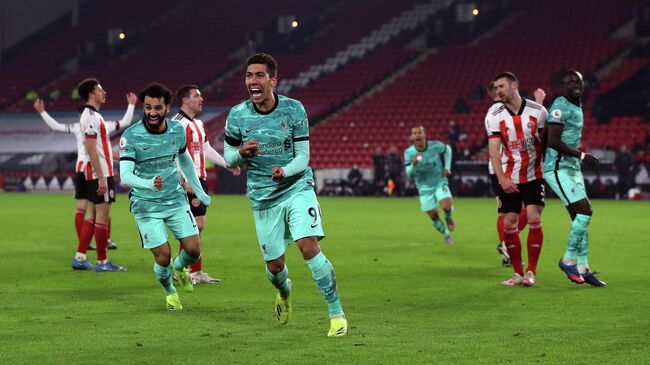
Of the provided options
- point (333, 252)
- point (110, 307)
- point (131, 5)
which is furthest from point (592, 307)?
point (131, 5)

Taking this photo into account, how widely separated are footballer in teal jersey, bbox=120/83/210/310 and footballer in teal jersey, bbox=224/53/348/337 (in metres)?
1.57

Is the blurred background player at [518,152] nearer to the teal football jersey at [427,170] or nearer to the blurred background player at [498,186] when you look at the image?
the blurred background player at [498,186]

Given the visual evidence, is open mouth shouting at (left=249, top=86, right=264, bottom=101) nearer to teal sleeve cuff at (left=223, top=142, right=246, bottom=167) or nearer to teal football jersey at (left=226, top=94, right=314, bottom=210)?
teal football jersey at (left=226, top=94, right=314, bottom=210)

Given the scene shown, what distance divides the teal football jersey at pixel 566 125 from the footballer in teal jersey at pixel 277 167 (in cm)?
375

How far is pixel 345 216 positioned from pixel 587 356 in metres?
17.5

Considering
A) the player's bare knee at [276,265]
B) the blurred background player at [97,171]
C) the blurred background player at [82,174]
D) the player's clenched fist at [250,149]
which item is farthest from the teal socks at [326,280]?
the blurred background player at [82,174]

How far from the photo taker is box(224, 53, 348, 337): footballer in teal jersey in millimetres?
7816

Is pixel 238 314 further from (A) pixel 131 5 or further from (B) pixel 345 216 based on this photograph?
(A) pixel 131 5

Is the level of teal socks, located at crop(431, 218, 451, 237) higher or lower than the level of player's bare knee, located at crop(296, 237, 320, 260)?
lower

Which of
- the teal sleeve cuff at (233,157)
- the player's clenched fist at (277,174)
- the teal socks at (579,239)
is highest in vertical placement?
the teal sleeve cuff at (233,157)

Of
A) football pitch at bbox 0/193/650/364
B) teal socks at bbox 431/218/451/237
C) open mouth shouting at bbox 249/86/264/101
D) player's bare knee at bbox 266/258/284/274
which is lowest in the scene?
teal socks at bbox 431/218/451/237

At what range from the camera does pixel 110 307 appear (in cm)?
944

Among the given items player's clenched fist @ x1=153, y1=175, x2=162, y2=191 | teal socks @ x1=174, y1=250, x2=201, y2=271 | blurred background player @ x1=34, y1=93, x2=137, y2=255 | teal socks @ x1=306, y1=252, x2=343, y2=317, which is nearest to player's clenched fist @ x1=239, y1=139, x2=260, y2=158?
teal socks @ x1=306, y1=252, x2=343, y2=317

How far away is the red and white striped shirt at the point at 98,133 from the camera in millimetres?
12805
